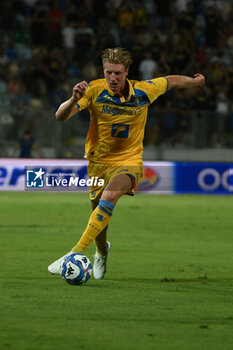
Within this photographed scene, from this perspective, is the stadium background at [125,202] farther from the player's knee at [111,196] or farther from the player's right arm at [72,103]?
the player's right arm at [72,103]

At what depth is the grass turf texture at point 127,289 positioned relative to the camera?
552 cm

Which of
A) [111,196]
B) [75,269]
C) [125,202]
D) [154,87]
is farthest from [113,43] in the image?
[75,269]

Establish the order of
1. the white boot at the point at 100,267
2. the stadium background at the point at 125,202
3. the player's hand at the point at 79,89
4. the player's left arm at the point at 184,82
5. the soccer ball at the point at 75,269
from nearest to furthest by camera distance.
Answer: the stadium background at the point at 125,202 < the player's hand at the point at 79,89 < the soccer ball at the point at 75,269 < the white boot at the point at 100,267 < the player's left arm at the point at 184,82

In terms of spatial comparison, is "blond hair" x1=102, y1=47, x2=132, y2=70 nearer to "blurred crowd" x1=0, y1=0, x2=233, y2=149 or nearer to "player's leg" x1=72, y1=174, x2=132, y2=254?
"player's leg" x1=72, y1=174, x2=132, y2=254

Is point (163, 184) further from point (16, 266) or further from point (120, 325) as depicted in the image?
point (120, 325)

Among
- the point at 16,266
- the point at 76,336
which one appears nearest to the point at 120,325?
the point at 76,336

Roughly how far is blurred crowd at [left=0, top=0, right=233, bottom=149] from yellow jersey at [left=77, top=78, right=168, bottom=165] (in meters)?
12.1

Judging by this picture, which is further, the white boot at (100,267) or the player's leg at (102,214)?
the white boot at (100,267)

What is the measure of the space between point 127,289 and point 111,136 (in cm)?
156

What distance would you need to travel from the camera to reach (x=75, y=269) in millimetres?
7469

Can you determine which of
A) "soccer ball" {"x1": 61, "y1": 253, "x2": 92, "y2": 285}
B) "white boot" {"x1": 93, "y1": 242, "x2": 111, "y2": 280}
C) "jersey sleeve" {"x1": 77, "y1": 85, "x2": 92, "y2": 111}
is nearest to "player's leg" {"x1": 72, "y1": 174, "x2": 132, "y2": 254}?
"soccer ball" {"x1": 61, "y1": 253, "x2": 92, "y2": 285}

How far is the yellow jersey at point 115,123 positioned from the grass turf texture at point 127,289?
4.10 ft

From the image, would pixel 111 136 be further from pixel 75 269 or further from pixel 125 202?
pixel 125 202

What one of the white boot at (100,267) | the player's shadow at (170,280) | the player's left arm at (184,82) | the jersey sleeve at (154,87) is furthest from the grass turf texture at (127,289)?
the player's left arm at (184,82)
